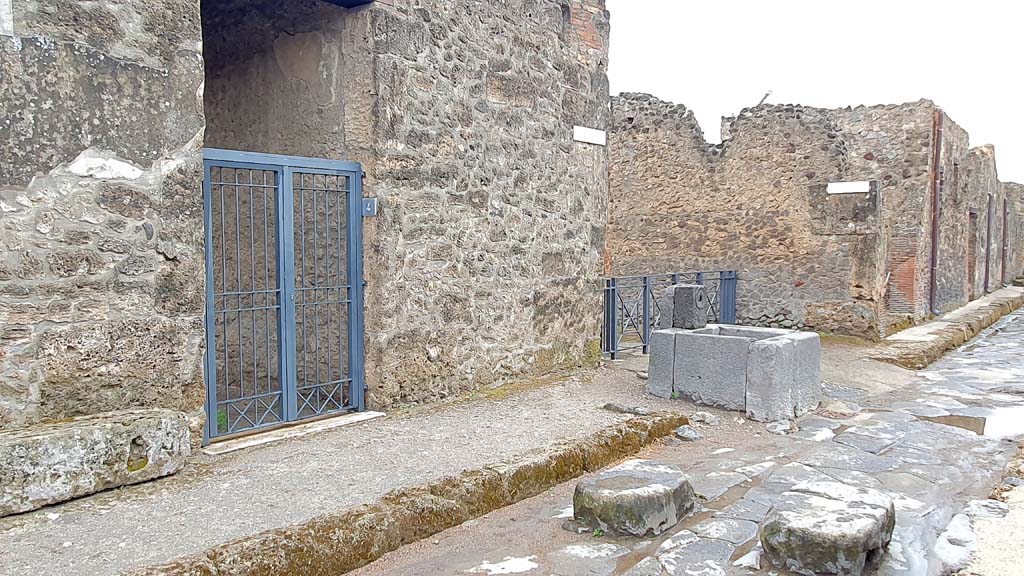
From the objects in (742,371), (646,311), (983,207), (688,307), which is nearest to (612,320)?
(646,311)

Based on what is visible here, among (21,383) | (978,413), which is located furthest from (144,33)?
(978,413)

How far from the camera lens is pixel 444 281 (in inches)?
242

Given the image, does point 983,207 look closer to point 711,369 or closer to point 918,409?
point 918,409

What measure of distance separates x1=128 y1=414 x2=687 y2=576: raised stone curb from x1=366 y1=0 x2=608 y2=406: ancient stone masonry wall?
5.25 ft

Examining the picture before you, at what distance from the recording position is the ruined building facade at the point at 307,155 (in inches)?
152

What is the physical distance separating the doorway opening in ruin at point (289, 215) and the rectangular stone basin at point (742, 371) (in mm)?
2645

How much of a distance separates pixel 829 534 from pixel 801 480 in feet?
4.97

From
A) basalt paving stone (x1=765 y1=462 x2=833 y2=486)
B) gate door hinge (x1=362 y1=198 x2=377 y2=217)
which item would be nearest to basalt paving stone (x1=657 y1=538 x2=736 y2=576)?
basalt paving stone (x1=765 y1=462 x2=833 y2=486)

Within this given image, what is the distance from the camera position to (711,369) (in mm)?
6523

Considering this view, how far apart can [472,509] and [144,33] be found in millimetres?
3035

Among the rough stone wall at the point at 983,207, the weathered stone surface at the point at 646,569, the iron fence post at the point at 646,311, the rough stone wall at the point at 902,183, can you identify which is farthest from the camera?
the rough stone wall at the point at 983,207

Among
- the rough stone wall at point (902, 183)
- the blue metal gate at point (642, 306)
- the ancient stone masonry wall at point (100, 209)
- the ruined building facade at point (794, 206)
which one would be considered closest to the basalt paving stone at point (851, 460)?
the blue metal gate at point (642, 306)

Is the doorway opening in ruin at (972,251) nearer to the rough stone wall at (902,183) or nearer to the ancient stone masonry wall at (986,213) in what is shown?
the ancient stone masonry wall at (986,213)

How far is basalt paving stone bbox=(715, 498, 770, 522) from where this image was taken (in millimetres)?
4160
